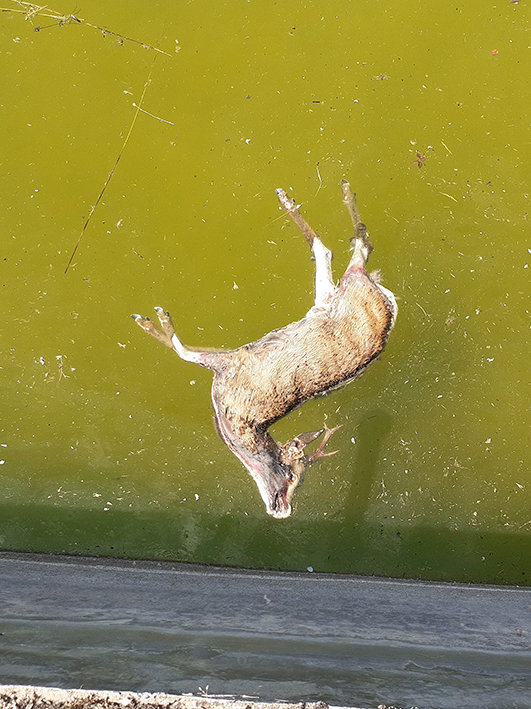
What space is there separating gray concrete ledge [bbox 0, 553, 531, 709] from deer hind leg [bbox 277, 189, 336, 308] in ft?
6.23

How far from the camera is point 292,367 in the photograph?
2691mm

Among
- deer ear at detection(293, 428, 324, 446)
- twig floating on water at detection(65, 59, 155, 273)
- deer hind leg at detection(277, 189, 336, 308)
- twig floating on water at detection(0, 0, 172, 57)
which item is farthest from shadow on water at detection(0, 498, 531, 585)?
twig floating on water at detection(0, 0, 172, 57)

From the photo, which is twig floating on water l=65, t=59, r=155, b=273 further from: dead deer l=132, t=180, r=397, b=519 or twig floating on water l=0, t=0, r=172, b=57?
dead deer l=132, t=180, r=397, b=519

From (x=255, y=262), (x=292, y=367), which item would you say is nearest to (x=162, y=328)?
(x=255, y=262)

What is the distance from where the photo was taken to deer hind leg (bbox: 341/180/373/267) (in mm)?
3164

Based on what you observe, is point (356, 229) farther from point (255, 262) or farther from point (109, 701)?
point (109, 701)

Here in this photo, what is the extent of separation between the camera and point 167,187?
10.6ft

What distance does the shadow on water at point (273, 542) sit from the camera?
125 inches

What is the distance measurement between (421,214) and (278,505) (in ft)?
7.02

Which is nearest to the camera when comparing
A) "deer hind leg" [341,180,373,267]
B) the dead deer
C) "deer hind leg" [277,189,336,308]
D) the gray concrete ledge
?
the gray concrete ledge

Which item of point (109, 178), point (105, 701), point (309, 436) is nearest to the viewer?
point (105, 701)

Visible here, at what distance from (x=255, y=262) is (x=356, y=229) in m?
0.72

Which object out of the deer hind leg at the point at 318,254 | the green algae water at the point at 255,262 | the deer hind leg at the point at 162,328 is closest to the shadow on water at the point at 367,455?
the green algae water at the point at 255,262

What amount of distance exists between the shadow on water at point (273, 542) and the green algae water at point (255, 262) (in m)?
0.01
